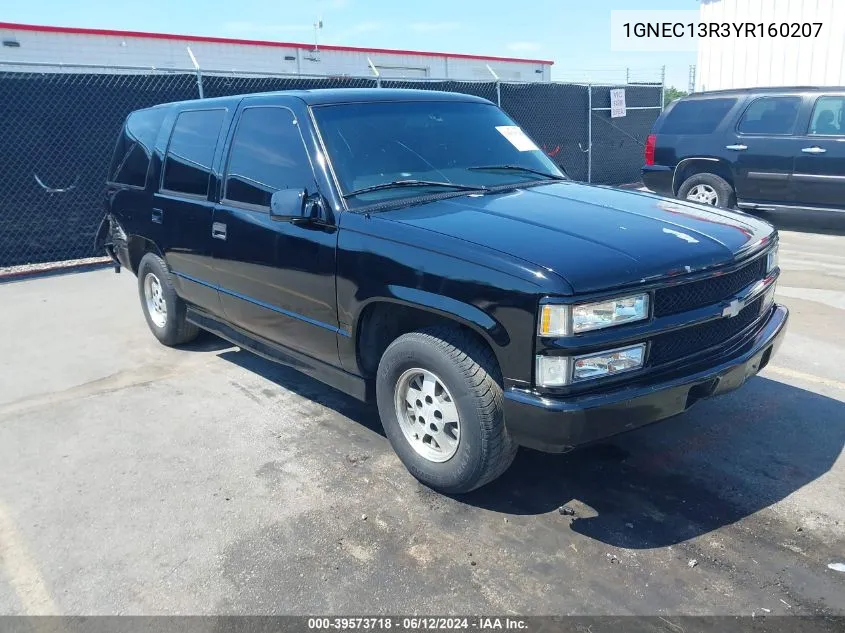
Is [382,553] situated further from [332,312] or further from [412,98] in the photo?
[412,98]

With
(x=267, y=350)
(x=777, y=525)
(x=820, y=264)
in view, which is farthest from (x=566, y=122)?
(x=777, y=525)

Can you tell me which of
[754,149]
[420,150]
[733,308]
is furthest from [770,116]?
[733,308]

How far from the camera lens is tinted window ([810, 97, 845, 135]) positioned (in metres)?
9.32

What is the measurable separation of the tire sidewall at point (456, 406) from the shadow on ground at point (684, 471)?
0.21 m

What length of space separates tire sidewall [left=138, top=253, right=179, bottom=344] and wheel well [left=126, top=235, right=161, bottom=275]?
0.19 feet

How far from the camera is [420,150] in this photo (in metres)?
4.12

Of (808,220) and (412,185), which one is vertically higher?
(412,185)

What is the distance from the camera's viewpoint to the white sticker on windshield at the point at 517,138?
462 centimetres

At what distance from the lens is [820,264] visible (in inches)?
318

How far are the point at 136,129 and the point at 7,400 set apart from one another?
93.1 inches

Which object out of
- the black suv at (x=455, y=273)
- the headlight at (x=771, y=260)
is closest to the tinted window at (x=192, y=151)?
the black suv at (x=455, y=273)

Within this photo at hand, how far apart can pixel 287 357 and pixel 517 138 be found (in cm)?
202

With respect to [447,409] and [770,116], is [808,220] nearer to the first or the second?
[770,116]

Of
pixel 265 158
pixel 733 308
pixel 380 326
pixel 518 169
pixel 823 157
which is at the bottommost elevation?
pixel 380 326
